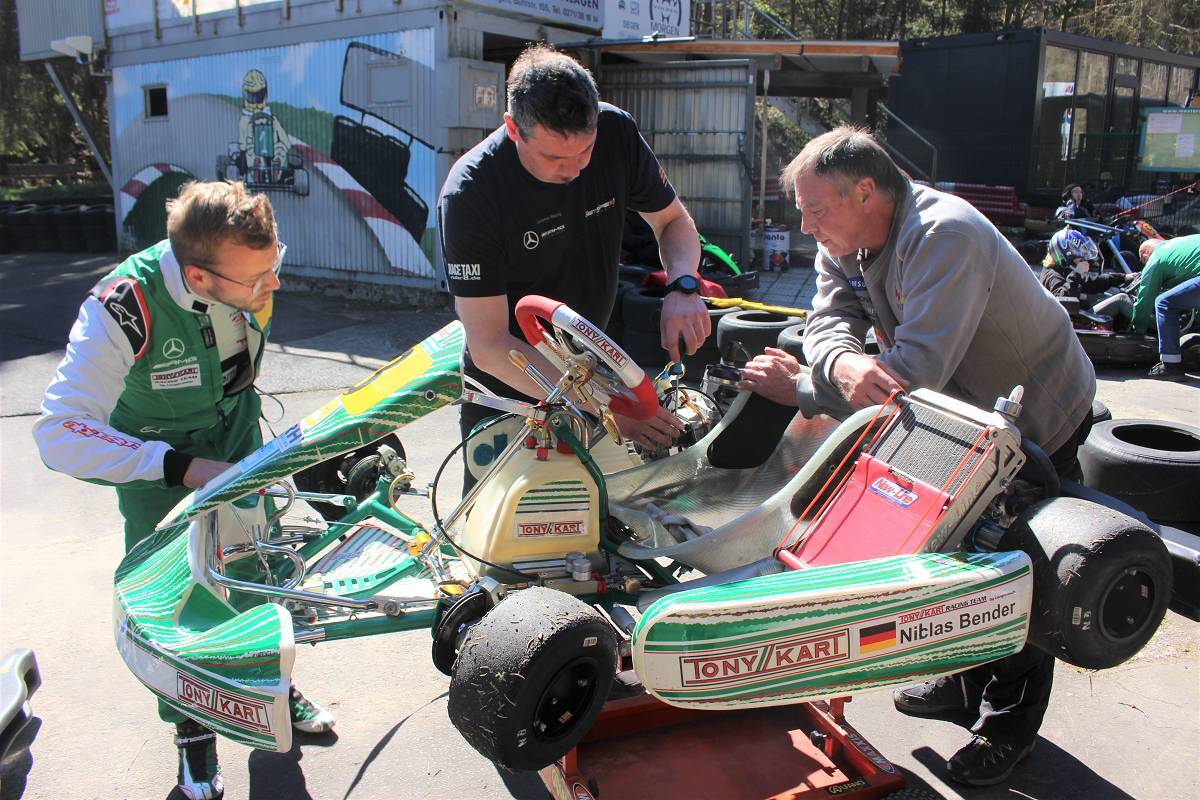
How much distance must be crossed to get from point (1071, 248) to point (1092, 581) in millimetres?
8373

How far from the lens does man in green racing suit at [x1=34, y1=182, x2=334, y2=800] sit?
7.97ft

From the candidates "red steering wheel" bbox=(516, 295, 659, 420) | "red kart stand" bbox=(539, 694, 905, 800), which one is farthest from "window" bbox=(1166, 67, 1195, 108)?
"red steering wheel" bbox=(516, 295, 659, 420)

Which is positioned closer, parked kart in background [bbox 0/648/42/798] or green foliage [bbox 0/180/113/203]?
parked kart in background [bbox 0/648/42/798]

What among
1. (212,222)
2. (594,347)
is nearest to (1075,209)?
(594,347)

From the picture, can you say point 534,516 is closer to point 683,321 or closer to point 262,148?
point 683,321

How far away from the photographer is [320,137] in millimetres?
11508

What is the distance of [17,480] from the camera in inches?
209

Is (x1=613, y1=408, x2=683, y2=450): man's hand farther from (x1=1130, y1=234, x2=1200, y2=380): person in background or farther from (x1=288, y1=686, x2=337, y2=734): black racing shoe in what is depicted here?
(x1=1130, y1=234, x2=1200, y2=380): person in background

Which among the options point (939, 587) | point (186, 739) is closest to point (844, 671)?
point (939, 587)

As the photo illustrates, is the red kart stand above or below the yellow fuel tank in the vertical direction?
below

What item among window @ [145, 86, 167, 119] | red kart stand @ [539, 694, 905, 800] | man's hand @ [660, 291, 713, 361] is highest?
window @ [145, 86, 167, 119]

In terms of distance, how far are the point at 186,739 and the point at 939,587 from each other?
82.4 inches

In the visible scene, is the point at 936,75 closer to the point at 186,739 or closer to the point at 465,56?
the point at 465,56

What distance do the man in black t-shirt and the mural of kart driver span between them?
9.76 metres
